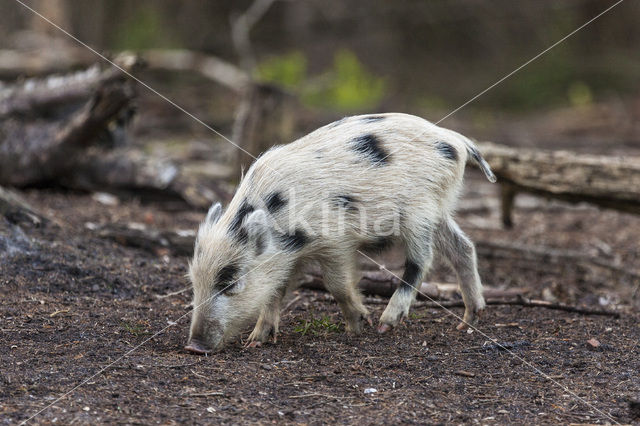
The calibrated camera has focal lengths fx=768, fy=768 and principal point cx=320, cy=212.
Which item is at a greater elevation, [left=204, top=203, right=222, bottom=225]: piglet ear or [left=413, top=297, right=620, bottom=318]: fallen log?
[left=204, top=203, right=222, bottom=225]: piglet ear

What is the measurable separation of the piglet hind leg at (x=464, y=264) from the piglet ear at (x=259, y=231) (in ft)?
4.20

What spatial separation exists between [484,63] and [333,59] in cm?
383

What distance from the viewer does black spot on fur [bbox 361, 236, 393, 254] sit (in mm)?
4895

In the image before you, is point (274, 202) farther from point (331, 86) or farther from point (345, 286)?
point (331, 86)

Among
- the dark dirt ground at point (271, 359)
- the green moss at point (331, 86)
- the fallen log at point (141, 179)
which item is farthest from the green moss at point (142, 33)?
the dark dirt ground at point (271, 359)

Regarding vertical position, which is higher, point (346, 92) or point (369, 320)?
point (346, 92)

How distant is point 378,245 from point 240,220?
0.94 meters

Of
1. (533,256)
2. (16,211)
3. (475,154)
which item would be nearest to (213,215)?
(475,154)

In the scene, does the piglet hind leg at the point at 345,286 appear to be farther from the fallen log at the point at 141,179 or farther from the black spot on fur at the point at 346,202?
the fallen log at the point at 141,179

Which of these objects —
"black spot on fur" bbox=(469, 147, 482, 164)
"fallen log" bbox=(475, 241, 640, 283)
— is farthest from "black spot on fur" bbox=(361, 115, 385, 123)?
"fallen log" bbox=(475, 241, 640, 283)

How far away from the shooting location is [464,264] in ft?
17.0

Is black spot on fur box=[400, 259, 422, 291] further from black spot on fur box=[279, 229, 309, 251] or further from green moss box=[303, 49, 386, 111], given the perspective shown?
green moss box=[303, 49, 386, 111]

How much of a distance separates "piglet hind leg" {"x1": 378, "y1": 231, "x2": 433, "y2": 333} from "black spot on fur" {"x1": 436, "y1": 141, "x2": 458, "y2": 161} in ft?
1.67

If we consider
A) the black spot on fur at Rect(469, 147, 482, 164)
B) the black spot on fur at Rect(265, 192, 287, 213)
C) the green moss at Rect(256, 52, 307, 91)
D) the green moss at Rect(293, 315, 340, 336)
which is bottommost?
the green moss at Rect(293, 315, 340, 336)
